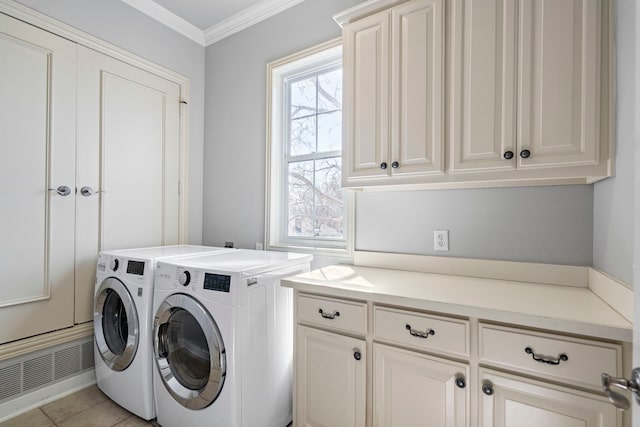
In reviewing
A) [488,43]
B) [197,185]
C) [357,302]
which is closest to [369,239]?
[357,302]

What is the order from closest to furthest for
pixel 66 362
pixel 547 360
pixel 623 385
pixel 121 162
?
pixel 623 385 → pixel 547 360 → pixel 66 362 → pixel 121 162

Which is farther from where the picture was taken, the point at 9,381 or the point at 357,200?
the point at 357,200

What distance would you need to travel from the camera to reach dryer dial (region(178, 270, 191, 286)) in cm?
157

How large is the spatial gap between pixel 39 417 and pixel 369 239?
7.34 ft

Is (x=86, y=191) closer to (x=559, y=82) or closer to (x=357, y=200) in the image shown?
(x=357, y=200)

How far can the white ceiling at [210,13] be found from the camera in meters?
2.39

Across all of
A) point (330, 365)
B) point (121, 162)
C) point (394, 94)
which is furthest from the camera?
point (121, 162)

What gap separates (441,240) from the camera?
1.71 metres

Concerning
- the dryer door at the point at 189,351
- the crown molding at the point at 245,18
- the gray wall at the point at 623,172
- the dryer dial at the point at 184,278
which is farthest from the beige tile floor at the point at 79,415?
the crown molding at the point at 245,18

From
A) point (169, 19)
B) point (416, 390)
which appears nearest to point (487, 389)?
point (416, 390)

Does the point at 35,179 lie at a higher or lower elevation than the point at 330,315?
higher

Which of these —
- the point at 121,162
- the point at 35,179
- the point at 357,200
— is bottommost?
the point at 357,200

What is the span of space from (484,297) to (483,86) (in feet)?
2.96

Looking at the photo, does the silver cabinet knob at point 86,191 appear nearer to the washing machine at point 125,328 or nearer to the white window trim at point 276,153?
the washing machine at point 125,328
